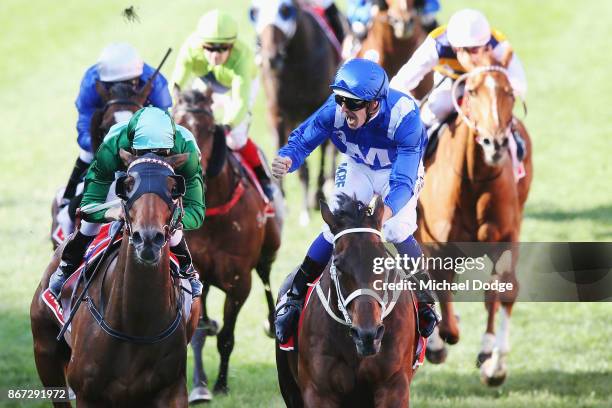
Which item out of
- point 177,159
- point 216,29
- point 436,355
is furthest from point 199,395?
point 177,159

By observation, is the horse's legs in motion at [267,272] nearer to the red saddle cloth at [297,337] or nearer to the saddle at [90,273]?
the saddle at [90,273]

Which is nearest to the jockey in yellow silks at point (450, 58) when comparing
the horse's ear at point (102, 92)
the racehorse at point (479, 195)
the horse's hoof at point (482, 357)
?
the racehorse at point (479, 195)

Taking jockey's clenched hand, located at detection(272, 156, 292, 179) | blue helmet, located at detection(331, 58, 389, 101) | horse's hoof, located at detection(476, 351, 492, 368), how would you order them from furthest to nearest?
horse's hoof, located at detection(476, 351, 492, 368) < jockey's clenched hand, located at detection(272, 156, 292, 179) < blue helmet, located at detection(331, 58, 389, 101)

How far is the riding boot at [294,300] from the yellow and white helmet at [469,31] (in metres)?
3.19

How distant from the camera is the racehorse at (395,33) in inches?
563

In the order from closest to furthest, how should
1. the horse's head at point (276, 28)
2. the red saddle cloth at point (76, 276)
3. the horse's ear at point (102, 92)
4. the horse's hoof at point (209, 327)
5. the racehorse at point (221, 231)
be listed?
the red saddle cloth at point (76, 276) < the horse's ear at point (102, 92) < the racehorse at point (221, 231) < the horse's hoof at point (209, 327) < the horse's head at point (276, 28)

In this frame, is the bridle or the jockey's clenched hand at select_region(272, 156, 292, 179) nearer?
the bridle

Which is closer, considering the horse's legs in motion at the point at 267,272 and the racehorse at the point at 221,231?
the racehorse at the point at 221,231

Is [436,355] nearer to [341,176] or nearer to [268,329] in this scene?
[268,329]

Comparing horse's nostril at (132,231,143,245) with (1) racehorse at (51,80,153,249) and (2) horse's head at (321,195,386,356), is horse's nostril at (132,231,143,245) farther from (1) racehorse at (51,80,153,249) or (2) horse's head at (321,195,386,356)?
(1) racehorse at (51,80,153,249)

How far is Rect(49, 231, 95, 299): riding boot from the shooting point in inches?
294

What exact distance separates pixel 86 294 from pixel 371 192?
5.63 feet

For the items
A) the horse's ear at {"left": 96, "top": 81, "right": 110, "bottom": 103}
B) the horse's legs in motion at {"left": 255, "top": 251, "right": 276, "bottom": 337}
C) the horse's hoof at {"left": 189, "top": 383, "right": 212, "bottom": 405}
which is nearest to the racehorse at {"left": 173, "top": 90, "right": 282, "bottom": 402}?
the horse's hoof at {"left": 189, "top": 383, "right": 212, "bottom": 405}

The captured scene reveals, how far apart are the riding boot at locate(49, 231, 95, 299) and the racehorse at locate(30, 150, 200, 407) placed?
45cm
